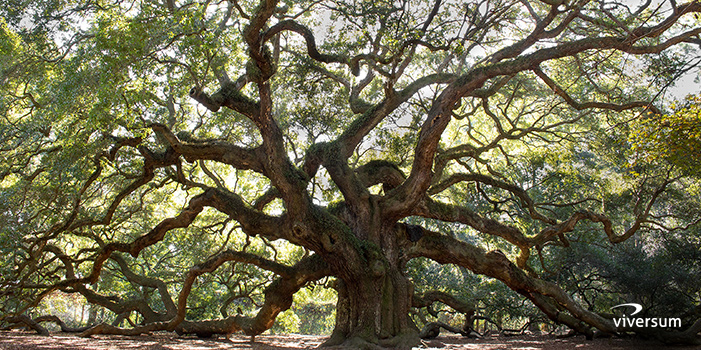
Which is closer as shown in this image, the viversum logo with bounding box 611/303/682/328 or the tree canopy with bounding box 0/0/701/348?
the tree canopy with bounding box 0/0/701/348

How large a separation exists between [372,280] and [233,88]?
4.16 meters

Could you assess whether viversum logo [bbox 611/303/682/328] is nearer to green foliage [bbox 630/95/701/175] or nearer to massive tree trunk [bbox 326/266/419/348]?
green foliage [bbox 630/95/701/175]

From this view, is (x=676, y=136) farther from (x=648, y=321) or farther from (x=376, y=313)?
(x=648, y=321)

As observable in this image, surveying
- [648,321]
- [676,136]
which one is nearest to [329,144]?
[676,136]

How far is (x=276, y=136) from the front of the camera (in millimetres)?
7445

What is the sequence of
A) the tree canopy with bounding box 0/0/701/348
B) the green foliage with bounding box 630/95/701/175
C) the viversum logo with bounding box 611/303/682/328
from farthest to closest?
the viversum logo with bounding box 611/303/682/328 < the tree canopy with bounding box 0/0/701/348 < the green foliage with bounding box 630/95/701/175

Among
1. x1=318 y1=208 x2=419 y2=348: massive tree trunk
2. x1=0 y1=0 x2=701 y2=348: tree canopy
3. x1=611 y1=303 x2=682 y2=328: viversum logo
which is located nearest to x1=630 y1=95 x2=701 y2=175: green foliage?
x1=0 y1=0 x2=701 y2=348: tree canopy

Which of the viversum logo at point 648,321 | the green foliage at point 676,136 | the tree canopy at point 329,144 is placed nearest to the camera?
the green foliage at point 676,136

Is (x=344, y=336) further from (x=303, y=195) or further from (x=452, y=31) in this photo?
(x=452, y=31)

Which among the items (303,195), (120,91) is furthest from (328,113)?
(120,91)

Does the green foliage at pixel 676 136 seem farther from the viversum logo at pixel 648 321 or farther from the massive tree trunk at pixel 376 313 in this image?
the viversum logo at pixel 648 321

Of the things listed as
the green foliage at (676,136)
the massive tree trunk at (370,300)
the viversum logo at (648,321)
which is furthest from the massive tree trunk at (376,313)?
the viversum logo at (648,321)

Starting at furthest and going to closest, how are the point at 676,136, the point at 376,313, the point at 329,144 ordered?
1. the point at 329,144
2. the point at 376,313
3. the point at 676,136

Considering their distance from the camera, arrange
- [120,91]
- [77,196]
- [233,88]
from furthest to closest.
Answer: [233,88] < [77,196] < [120,91]
